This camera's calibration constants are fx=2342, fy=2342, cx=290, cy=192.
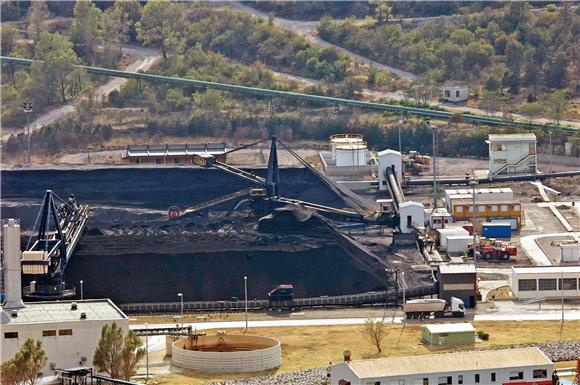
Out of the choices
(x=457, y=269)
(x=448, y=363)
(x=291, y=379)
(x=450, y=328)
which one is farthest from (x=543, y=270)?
(x=448, y=363)

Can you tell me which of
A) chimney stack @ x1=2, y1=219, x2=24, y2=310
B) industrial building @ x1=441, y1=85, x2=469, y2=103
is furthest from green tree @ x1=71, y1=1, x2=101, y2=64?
chimney stack @ x1=2, y1=219, x2=24, y2=310

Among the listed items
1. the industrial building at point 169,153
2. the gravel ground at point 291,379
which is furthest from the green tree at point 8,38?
the gravel ground at point 291,379

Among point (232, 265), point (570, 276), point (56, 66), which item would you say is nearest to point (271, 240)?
point (232, 265)

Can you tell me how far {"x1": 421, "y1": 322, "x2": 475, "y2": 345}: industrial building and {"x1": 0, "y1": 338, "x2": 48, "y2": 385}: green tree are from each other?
11234 millimetres

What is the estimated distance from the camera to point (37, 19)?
392 ft

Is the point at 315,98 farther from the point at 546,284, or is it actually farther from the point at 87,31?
the point at 546,284

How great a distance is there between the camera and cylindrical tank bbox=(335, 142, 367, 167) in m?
86.8

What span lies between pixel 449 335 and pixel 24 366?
A: 40.2 feet

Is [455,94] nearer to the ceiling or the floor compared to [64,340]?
nearer to the ceiling

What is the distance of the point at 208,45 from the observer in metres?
116

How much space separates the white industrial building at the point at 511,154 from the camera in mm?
87438

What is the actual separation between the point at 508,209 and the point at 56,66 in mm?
33604

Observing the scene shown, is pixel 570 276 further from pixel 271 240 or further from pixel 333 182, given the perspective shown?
pixel 333 182

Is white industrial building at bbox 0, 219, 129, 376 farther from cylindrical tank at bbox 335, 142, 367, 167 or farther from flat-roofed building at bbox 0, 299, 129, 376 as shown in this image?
cylindrical tank at bbox 335, 142, 367, 167
